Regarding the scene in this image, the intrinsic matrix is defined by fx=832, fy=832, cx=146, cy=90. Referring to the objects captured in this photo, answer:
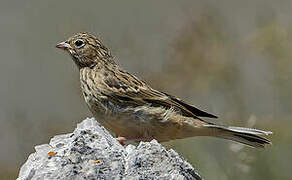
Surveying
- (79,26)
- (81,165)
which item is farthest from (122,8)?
(81,165)

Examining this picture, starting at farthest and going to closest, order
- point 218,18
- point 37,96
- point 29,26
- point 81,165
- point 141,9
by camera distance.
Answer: point 141,9 < point 37,96 < point 29,26 < point 218,18 < point 81,165

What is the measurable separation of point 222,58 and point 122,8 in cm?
642

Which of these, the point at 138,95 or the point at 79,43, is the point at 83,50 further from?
the point at 138,95

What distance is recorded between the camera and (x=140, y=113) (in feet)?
22.2

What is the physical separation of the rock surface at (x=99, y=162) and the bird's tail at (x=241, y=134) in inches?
68.9

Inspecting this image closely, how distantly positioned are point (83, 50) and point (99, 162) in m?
2.82

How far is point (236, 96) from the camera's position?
7.64 metres

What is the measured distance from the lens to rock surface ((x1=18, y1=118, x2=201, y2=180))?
4.65m

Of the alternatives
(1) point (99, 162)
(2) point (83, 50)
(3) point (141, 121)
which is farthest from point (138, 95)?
(1) point (99, 162)

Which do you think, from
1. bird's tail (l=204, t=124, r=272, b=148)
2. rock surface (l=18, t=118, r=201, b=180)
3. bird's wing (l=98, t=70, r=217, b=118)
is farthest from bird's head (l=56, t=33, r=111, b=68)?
rock surface (l=18, t=118, r=201, b=180)

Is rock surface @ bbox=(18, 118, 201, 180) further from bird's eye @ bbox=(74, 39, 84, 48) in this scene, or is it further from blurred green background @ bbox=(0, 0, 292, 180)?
bird's eye @ bbox=(74, 39, 84, 48)

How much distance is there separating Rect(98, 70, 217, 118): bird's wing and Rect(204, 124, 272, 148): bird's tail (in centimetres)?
14

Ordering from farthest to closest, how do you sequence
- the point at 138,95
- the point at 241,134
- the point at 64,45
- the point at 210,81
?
the point at 210,81, the point at 64,45, the point at 138,95, the point at 241,134
